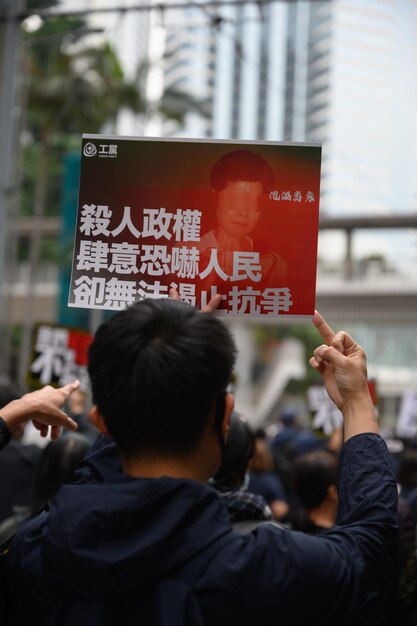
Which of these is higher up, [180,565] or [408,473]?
[180,565]

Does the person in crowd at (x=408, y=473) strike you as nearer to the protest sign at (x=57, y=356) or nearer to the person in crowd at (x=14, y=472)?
the protest sign at (x=57, y=356)

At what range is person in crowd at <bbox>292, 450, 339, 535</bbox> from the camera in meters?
3.70

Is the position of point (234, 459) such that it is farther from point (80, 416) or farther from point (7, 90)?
point (7, 90)

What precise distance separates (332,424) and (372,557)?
14.7 ft

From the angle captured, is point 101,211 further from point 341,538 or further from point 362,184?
point 362,184

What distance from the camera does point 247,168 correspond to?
2.10 metres

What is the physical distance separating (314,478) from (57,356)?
2.41 meters

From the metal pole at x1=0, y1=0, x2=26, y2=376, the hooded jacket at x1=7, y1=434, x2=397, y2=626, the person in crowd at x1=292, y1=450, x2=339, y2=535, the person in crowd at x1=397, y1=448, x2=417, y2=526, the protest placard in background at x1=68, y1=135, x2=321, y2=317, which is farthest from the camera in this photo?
the metal pole at x1=0, y1=0, x2=26, y2=376

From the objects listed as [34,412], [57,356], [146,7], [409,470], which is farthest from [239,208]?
[146,7]

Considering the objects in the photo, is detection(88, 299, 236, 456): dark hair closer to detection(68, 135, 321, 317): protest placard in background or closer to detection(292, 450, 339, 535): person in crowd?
detection(68, 135, 321, 317): protest placard in background

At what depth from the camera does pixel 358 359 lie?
1.80 m

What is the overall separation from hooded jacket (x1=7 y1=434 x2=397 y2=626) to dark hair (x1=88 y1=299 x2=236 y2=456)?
10cm

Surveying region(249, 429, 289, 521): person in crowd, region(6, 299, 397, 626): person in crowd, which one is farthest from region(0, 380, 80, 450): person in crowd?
region(249, 429, 289, 521): person in crowd

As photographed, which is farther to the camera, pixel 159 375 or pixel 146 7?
pixel 146 7
